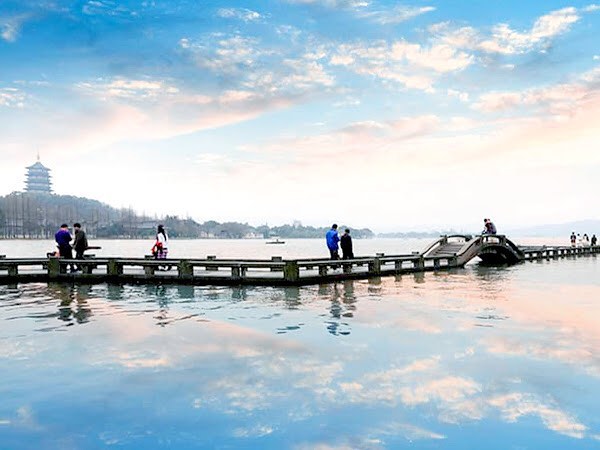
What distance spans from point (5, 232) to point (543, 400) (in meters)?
209

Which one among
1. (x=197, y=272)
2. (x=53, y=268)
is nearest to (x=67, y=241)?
(x=53, y=268)

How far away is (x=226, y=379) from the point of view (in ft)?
22.6

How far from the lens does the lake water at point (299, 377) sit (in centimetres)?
516

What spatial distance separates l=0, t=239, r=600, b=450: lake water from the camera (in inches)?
203

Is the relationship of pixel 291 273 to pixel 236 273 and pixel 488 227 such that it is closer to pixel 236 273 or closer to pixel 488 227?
pixel 236 273

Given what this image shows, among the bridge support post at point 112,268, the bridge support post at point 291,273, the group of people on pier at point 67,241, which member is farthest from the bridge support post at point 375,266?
the group of people on pier at point 67,241

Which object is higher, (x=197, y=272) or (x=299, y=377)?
(x=197, y=272)

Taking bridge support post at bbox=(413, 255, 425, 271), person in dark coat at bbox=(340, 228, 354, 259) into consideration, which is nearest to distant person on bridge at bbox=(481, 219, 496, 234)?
bridge support post at bbox=(413, 255, 425, 271)

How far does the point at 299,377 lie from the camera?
6953 millimetres

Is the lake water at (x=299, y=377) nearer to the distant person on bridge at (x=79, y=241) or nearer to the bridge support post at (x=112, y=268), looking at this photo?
the bridge support post at (x=112, y=268)

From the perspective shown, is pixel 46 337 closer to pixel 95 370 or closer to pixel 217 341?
pixel 95 370

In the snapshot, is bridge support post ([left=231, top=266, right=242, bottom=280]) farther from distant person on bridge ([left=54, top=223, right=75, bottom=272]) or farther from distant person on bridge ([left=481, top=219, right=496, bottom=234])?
distant person on bridge ([left=481, top=219, right=496, bottom=234])

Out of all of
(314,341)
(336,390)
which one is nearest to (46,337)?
(314,341)

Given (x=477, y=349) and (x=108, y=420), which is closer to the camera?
(x=108, y=420)
